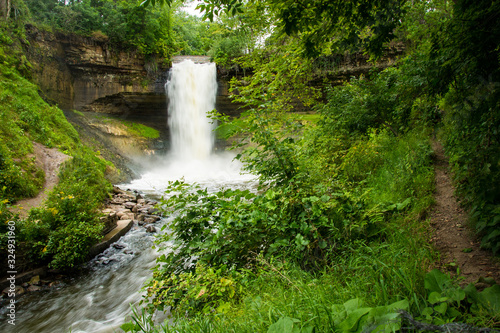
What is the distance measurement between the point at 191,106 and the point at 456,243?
2097 cm

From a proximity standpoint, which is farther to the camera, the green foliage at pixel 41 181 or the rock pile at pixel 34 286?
the green foliage at pixel 41 181

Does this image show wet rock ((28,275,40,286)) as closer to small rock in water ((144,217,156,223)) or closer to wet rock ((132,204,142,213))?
small rock in water ((144,217,156,223))

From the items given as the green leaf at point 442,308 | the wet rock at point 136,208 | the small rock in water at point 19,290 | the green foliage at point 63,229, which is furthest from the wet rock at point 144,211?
the green leaf at point 442,308

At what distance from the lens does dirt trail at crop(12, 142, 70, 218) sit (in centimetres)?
689

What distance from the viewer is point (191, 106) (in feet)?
70.4

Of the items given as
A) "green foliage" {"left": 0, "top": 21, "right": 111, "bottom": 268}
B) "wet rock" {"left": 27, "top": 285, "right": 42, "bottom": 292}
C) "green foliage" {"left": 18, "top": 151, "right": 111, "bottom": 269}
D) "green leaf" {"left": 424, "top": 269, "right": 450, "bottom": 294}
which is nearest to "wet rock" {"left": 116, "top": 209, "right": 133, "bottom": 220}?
"green foliage" {"left": 0, "top": 21, "right": 111, "bottom": 268}

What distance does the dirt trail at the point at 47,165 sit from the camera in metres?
6.89

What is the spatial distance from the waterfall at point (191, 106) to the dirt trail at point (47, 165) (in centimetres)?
1182

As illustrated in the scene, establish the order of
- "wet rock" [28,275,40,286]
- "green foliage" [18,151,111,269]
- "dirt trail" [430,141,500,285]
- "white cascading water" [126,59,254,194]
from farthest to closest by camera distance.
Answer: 1. "white cascading water" [126,59,254,194]
2. "green foliage" [18,151,111,269]
3. "wet rock" [28,275,40,286]
4. "dirt trail" [430,141,500,285]

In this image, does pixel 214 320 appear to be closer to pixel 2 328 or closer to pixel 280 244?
pixel 280 244

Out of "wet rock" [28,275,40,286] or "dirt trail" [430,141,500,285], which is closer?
"dirt trail" [430,141,500,285]

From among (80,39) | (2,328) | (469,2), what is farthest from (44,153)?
(80,39)

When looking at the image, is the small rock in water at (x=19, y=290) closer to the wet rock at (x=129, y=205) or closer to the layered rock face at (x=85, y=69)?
the wet rock at (x=129, y=205)

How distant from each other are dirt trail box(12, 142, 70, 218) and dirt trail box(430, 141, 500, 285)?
28.1 ft
